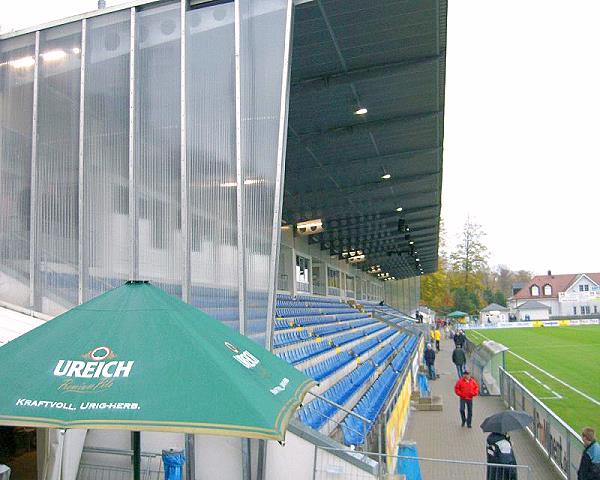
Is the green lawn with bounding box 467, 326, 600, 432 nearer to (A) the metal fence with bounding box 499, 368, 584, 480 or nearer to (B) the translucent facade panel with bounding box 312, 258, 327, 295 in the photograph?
(A) the metal fence with bounding box 499, 368, 584, 480

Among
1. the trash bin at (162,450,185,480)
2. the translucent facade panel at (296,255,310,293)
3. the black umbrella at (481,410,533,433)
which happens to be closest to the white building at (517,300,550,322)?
the translucent facade panel at (296,255,310,293)

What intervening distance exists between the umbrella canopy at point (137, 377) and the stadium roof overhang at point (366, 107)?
275 inches

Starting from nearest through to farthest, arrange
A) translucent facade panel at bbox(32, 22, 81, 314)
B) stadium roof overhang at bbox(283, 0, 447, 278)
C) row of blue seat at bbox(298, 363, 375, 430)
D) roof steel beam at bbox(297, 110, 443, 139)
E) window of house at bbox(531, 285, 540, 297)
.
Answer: row of blue seat at bbox(298, 363, 375, 430)
translucent facade panel at bbox(32, 22, 81, 314)
stadium roof overhang at bbox(283, 0, 447, 278)
roof steel beam at bbox(297, 110, 443, 139)
window of house at bbox(531, 285, 540, 297)

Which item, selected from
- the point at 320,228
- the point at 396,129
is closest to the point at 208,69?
the point at 396,129

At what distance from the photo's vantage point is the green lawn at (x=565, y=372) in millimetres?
16203

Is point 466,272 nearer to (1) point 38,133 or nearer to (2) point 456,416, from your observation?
(2) point 456,416

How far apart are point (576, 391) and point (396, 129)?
1048 cm

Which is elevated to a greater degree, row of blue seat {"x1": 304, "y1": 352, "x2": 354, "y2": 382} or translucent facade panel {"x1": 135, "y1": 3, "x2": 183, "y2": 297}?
translucent facade panel {"x1": 135, "y1": 3, "x2": 183, "y2": 297}

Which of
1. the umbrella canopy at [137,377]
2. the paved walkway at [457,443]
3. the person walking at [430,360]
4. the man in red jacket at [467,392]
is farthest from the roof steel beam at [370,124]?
the umbrella canopy at [137,377]

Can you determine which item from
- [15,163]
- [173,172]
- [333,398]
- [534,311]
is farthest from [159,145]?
[534,311]

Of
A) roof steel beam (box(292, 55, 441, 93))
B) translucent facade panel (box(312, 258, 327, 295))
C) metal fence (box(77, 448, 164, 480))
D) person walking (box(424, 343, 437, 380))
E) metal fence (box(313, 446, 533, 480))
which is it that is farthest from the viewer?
translucent facade panel (box(312, 258, 327, 295))

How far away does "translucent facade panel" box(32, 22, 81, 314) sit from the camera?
29.1 ft

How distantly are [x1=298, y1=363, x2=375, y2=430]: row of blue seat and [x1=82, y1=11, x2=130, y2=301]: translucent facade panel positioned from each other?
3.18 metres

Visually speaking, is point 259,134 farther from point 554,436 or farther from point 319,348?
point 319,348
